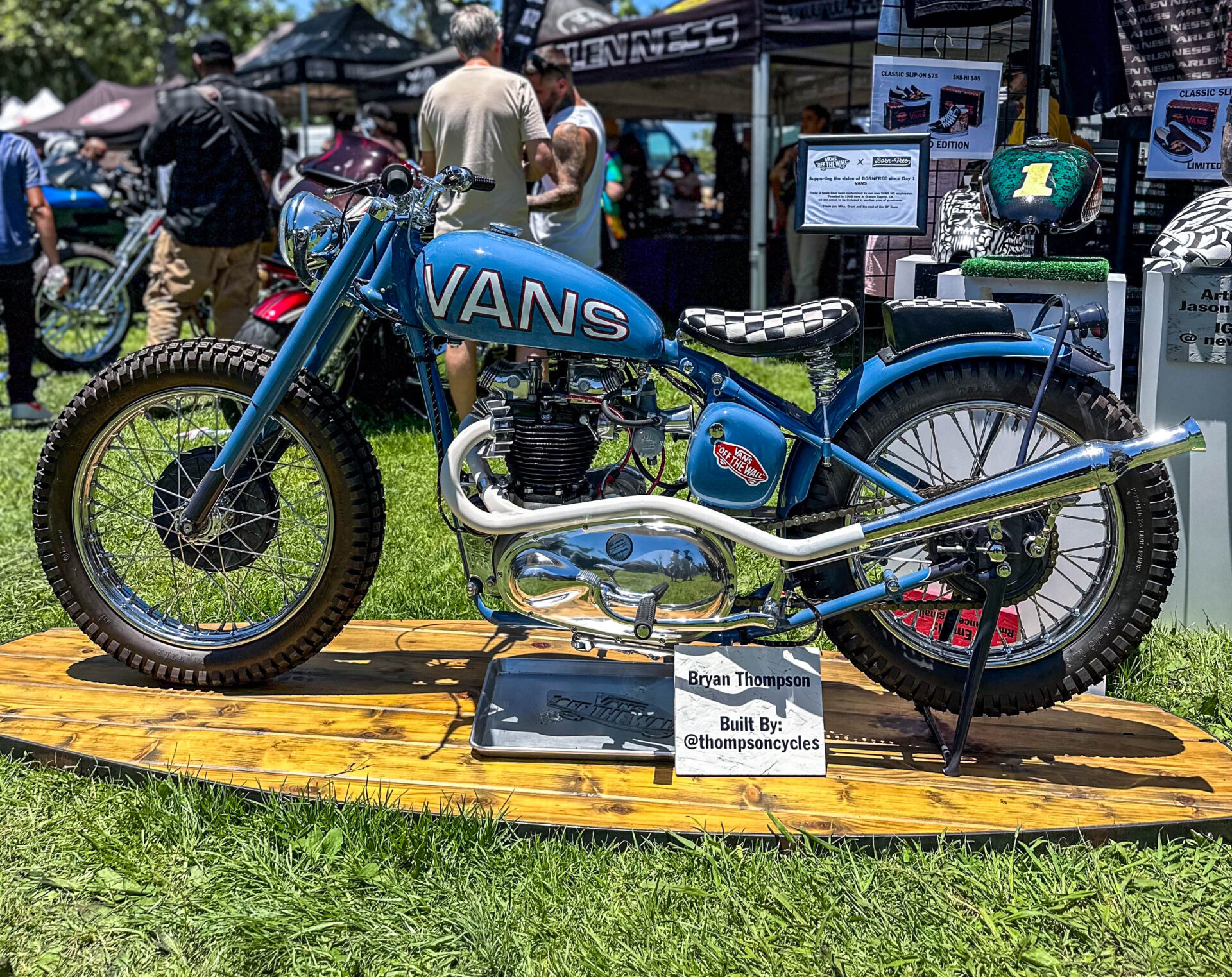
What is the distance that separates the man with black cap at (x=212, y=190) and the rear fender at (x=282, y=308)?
564 millimetres

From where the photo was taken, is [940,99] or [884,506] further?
[940,99]

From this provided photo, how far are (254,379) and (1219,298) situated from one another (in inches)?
108


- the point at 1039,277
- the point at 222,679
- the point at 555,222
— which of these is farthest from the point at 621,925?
the point at 555,222

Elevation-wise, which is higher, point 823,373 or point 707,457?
point 823,373

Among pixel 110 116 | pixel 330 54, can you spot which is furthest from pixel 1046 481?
pixel 110 116

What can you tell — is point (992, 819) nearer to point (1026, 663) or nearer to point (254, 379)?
point (1026, 663)

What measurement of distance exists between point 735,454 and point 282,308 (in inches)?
163

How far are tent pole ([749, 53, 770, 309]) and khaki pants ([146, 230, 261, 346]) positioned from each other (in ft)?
13.2

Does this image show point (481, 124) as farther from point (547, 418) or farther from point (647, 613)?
point (647, 613)

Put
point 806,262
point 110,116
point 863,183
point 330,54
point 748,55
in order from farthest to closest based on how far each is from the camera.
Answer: point 110,116 < point 330,54 < point 806,262 < point 748,55 < point 863,183

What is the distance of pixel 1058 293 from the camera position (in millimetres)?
3260

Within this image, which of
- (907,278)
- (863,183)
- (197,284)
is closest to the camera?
(863,183)

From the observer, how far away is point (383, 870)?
2422mm

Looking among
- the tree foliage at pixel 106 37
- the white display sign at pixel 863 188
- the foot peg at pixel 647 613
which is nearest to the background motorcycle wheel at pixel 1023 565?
the foot peg at pixel 647 613
